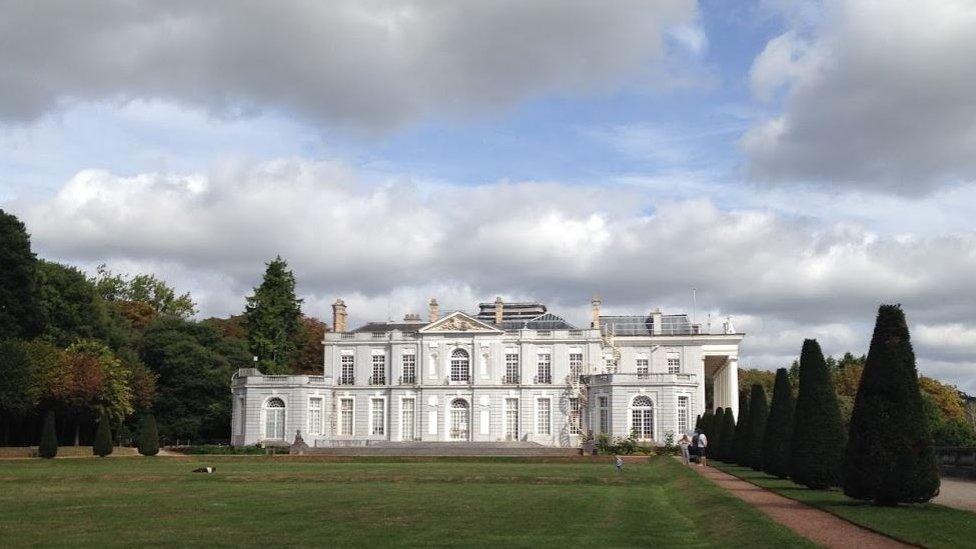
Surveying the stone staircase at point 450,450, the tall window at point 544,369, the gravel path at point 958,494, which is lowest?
the stone staircase at point 450,450

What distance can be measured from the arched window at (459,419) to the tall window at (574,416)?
7.21 metres

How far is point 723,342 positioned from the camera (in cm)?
8162

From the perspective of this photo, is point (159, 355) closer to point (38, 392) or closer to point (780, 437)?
point (38, 392)

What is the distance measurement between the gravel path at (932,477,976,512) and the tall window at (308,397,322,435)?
46.9m

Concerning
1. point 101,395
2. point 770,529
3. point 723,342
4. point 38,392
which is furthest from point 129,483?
point 723,342

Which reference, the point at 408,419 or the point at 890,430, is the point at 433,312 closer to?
the point at 408,419

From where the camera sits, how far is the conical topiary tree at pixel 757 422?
39281 millimetres

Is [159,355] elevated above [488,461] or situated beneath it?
elevated above

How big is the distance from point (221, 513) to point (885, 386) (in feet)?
44.6

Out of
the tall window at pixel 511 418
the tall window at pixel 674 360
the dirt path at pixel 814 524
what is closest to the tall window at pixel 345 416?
the tall window at pixel 511 418

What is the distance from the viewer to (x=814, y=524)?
19078 mm

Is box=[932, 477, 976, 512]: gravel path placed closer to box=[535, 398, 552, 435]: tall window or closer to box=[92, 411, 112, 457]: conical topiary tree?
box=[535, 398, 552, 435]: tall window

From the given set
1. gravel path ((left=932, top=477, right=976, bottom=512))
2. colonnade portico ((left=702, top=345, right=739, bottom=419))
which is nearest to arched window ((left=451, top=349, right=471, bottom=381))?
colonnade portico ((left=702, top=345, right=739, bottom=419))

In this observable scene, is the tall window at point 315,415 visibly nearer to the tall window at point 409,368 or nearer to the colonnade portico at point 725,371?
the tall window at point 409,368
